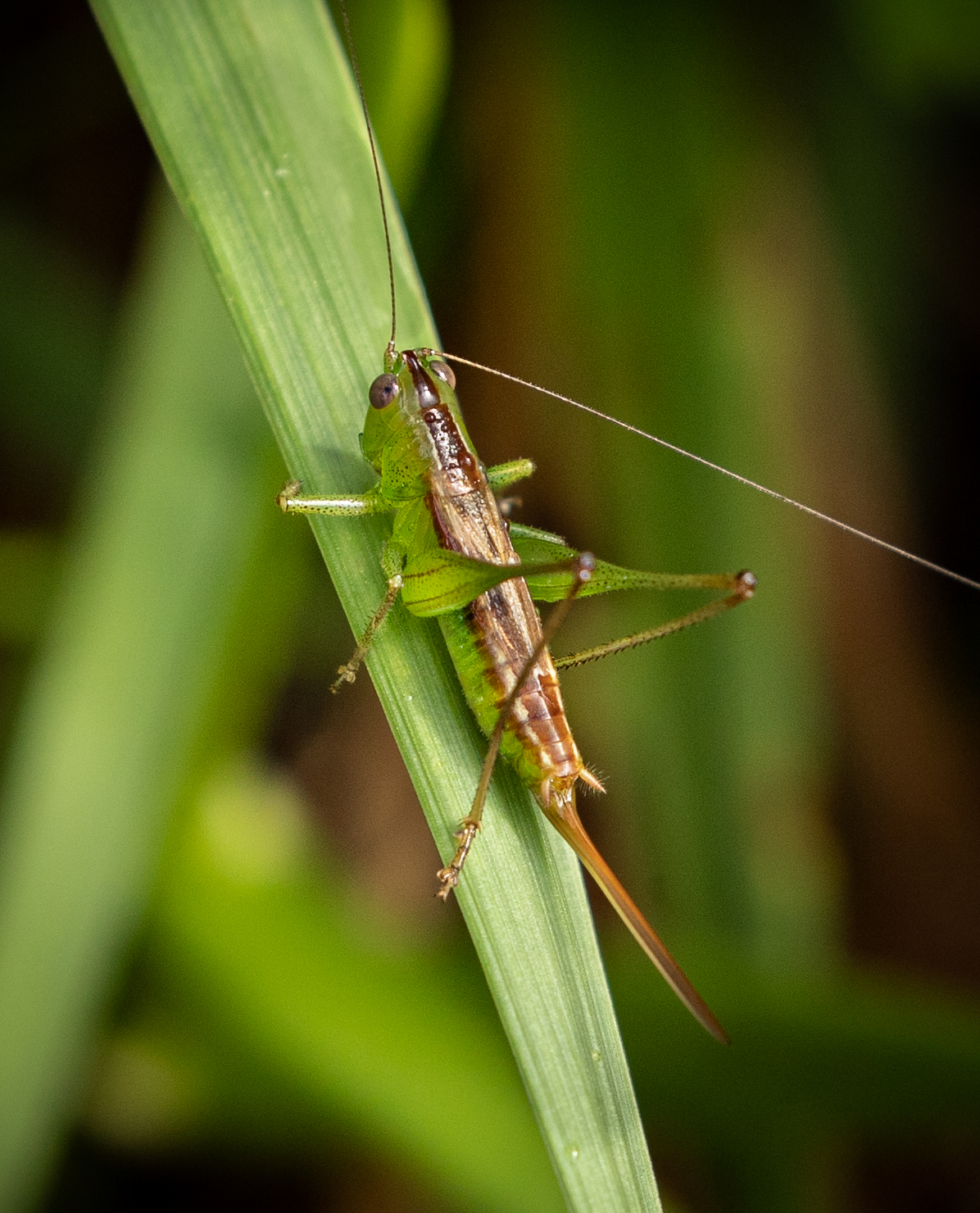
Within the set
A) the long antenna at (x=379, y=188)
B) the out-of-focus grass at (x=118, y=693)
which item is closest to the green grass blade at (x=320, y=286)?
the long antenna at (x=379, y=188)

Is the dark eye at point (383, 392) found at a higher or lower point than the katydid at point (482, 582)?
higher

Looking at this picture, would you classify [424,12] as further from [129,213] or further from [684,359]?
[129,213]

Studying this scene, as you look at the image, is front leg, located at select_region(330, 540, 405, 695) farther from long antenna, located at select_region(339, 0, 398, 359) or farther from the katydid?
long antenna, located at select_region(339, 0, 398, 359)

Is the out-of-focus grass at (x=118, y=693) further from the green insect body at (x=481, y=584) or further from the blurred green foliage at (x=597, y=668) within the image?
the green insect body at (x=481, y=584)

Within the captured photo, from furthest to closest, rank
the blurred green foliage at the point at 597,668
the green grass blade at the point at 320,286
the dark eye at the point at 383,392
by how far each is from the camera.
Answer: the blurred green foliage at the point at 597,668
the dark eye at the point at 383,392
the green grass blade at the point at 320,286

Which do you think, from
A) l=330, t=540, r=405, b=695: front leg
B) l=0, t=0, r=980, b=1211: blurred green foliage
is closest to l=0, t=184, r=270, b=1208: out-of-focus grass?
l=0, t=0, r=980, b=1211: blurred green foliage

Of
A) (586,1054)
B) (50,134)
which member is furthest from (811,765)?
(50,134)

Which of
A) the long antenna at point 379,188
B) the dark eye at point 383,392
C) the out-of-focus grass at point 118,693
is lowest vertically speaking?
the out-of-focus grass at point 118,693

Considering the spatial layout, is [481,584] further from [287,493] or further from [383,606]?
[287,493]
